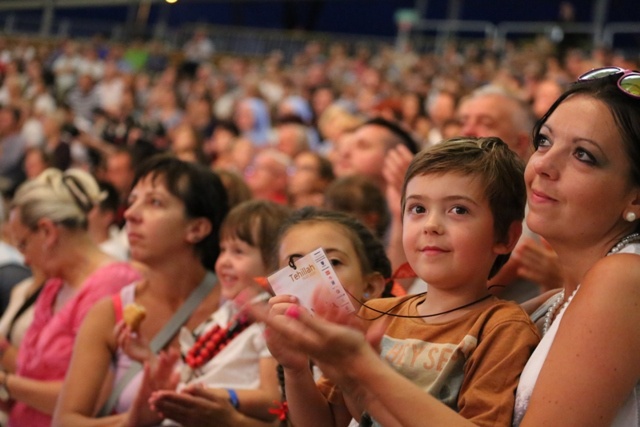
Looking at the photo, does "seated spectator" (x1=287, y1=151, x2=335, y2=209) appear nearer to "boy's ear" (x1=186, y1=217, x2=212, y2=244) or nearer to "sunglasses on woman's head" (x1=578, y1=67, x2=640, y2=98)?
"boy's ear" (x1=186, y1=217, x2=212, y2=244)

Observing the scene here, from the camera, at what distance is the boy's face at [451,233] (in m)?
1.75

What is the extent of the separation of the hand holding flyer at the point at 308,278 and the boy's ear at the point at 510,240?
0.34 m

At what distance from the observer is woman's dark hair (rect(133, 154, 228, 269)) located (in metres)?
3.18

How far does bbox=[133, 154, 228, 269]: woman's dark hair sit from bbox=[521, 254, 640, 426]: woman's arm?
1.90 metres

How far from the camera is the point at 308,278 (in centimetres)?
174

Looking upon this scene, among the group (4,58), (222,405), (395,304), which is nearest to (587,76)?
(395,304)

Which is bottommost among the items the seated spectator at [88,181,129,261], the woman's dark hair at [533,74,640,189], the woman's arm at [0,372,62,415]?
the woman's arm at [0,372,62,415]

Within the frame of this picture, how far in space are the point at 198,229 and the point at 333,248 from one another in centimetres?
100

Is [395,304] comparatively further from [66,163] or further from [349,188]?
[66,163]

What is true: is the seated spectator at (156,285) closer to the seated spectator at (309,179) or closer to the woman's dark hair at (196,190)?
the woman's dark hair at (196,190)

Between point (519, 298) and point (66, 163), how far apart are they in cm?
573

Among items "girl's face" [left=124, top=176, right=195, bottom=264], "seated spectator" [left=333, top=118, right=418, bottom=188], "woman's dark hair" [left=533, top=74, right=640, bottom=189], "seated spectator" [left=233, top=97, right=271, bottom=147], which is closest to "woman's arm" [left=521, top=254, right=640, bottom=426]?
"woman's dark hair" [left=533, top=74, right=640, bottom=189]

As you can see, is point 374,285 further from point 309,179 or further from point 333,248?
point 309,179

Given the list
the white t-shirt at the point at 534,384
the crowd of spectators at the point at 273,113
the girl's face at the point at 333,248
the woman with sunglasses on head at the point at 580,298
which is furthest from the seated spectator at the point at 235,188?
the white t-shirt at the point at 534,384
